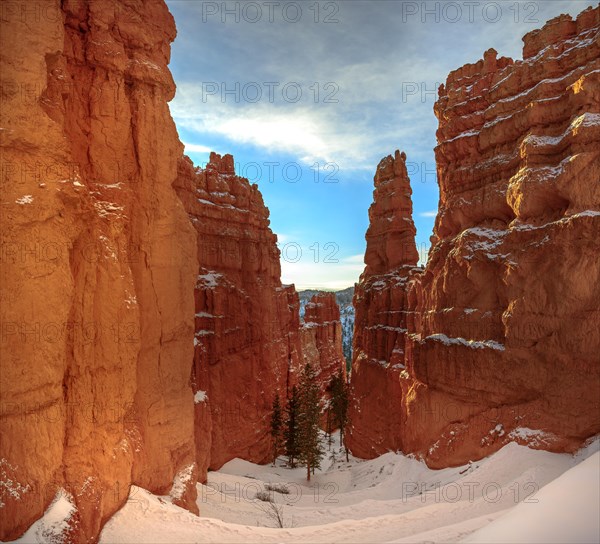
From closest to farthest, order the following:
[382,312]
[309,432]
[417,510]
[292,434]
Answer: [417,510] → [309,432] → [292,434] → [382,312]

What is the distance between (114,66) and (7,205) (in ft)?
23.4

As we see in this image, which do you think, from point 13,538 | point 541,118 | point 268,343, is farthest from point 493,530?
point 268,343

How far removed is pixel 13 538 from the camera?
9.57 metres

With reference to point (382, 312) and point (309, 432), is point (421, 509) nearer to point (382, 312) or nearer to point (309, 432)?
point (309, 432)

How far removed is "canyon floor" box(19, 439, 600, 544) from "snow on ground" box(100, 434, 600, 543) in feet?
0.10

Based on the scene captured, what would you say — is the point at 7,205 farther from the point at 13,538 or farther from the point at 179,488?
the point at 179,488

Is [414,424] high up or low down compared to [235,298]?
down

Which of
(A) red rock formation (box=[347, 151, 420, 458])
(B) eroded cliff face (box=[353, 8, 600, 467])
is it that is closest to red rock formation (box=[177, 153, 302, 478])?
(A) red rock formation (box=[347, 151, 420, 458])

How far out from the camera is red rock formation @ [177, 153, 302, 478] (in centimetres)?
3472

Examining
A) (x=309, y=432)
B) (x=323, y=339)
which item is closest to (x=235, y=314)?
(x=309, y=432)

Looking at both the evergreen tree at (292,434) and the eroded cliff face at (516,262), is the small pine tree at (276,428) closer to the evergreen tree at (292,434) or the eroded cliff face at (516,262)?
the evergreen tree at (292,434)

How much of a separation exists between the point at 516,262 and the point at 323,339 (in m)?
59.7

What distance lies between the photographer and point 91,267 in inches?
509

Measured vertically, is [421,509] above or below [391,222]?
below
